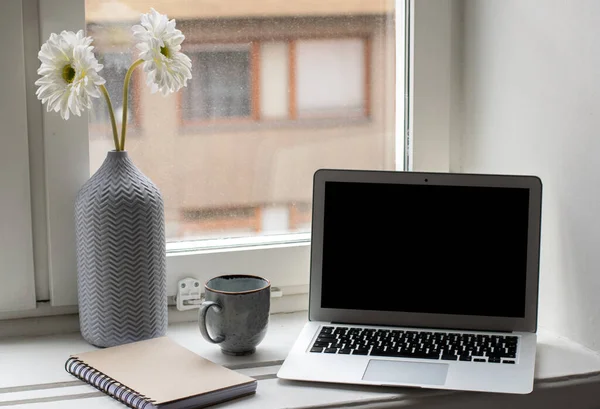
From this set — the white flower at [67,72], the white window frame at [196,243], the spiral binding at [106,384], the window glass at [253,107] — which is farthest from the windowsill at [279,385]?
the white flower at [67,72]

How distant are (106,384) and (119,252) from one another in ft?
0.66

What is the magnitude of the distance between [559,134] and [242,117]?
0.49 metres

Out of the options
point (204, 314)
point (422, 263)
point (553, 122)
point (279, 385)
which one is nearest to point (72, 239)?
point (204, 314)

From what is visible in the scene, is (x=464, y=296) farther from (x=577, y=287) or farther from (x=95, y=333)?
(x=95, y=333)

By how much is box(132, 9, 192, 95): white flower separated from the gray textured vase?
0.39ft

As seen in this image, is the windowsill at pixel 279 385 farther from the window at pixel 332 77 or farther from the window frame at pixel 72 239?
the window at pixel 332 77

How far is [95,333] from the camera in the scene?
1206mm

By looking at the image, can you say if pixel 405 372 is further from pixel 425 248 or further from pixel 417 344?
pixel 425 248

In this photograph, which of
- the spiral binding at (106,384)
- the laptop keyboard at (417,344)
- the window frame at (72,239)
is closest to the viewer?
the spiral binding at (106,384)

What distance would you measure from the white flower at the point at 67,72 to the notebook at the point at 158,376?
33 centimetres

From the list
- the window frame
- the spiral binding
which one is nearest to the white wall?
the window frame

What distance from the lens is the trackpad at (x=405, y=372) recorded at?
3.46 ft

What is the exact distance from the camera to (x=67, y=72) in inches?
44.8

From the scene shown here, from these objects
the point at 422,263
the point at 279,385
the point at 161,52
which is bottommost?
the point at 279,385
